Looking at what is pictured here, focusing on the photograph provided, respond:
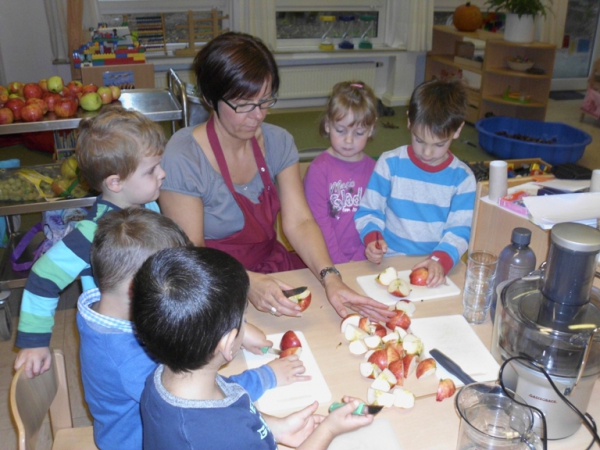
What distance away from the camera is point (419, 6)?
5.48 meters

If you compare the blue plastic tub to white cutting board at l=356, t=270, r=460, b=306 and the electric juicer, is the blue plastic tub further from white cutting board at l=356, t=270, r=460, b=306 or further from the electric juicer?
the electric juicer

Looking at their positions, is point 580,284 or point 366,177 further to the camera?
point 366,177

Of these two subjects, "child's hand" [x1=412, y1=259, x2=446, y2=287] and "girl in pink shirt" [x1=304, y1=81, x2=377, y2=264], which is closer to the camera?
"child's hand" [x1=412, y1=259, x2=446, y2=287]

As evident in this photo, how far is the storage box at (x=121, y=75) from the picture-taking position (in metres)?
3.56

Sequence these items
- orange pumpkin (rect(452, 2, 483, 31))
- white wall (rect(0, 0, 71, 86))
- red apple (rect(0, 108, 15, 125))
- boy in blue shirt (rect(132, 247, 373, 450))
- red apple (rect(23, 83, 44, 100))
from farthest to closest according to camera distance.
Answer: orange pumpkin (rect(452, 2, 483, 31)), white wall (rect(0, 0, 71, 86)), red apple (rect(23, 83, 44, 100)), red apple (rect(0, 108, 15, 125)), boy in blue shirt (rect(132, 247, 373, 450))

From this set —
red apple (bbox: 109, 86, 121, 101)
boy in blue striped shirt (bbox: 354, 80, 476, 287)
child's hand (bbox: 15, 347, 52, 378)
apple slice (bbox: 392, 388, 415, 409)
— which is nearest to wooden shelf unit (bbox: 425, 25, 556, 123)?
red apple (bbox: 109, 86, 121, 101)

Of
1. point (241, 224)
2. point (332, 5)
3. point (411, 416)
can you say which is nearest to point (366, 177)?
point (241, 224)

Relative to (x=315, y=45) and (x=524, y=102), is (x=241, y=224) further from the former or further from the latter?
(x=315, y=45)

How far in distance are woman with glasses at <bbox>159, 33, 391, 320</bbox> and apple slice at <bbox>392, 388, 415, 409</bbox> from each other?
28 cm

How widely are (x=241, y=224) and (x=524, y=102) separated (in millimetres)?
4099

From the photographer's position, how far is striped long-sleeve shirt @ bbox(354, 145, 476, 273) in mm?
1747

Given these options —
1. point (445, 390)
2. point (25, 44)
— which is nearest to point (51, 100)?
point (445, 390)

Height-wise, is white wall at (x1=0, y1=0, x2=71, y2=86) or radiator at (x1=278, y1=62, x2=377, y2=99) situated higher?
white wall at (x1=0, y1=0, x2=71, y2=86)

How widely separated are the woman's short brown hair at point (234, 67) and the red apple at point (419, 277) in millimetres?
672
